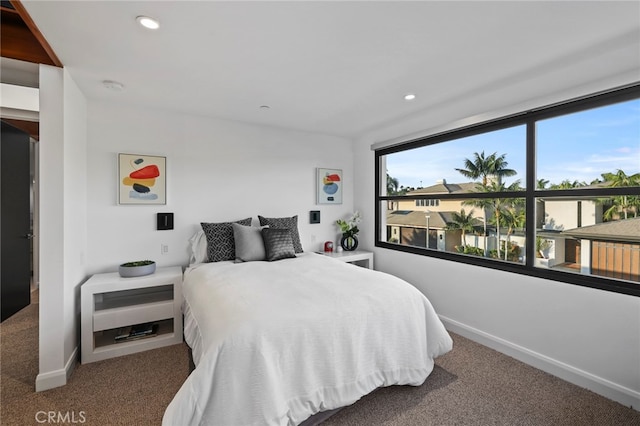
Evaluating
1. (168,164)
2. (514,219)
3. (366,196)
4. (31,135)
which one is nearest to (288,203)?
(366,196)

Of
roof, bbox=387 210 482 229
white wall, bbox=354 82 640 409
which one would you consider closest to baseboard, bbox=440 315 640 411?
white wall, bbox=354 82 640 409

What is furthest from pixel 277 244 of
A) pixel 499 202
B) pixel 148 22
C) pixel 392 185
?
pixel 499 202

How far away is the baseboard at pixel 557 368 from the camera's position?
6.17ft

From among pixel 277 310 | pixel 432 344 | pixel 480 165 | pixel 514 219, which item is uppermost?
pixel 480 165

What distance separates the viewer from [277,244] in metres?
3.02

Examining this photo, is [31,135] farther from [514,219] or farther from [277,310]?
[514,219]

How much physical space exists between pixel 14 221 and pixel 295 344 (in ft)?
13.0

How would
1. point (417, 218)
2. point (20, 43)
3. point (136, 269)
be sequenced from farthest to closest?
point (417, 218)
point (136, 269)
point (20, 43)

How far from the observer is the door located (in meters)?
3.10

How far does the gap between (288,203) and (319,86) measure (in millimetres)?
1737

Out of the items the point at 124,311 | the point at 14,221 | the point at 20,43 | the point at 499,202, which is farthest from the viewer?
the point at 14,221

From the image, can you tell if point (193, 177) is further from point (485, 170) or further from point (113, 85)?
point (485, 170)

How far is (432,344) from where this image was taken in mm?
2082

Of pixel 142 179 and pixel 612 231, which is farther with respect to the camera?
pixel 142 179
